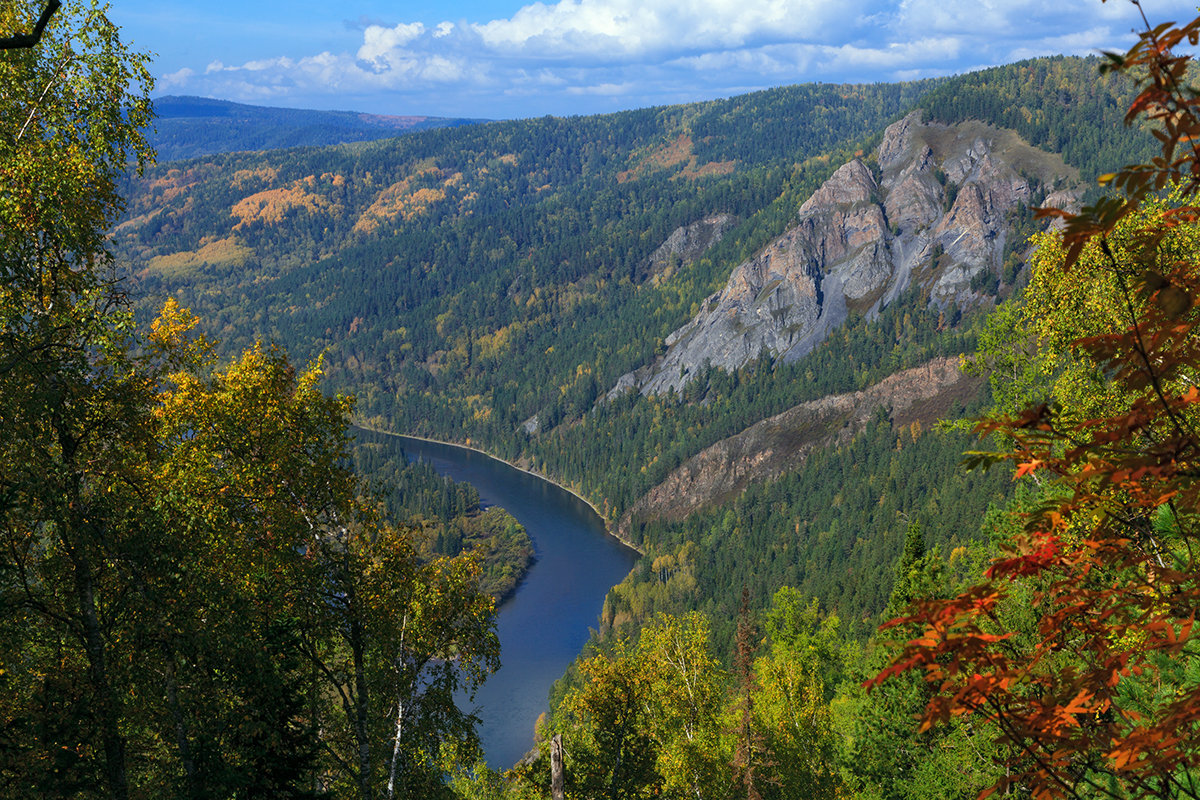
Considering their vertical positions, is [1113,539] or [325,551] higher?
[1113,539]

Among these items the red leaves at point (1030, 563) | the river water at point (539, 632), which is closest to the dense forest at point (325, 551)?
the red leaves at point (1030, 563)

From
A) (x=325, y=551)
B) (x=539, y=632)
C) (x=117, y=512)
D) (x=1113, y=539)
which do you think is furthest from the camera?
(x=539, y=632)

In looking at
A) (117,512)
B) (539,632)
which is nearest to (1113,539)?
(117,512)

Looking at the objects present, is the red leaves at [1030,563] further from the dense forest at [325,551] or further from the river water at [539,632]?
the river water at [539,632]

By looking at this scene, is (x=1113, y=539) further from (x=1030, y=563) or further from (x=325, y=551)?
(x=325, y=551)

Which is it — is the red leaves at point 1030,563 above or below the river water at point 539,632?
above

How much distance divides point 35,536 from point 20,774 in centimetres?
401

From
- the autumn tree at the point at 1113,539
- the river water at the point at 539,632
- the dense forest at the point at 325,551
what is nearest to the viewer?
the autumn tree at the point at 1113,539

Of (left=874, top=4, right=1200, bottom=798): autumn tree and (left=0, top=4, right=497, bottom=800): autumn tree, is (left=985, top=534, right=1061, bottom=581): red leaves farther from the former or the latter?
(left=0, top=4, right=497, bottom=800): autumn tree

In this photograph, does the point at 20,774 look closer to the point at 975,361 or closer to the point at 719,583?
the point at 975,361

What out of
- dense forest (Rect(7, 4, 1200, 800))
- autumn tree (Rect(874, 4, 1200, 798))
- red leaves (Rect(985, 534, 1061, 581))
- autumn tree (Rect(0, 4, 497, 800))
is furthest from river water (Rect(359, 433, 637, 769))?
red leaves (Rect(985, 534, 1061, 581))

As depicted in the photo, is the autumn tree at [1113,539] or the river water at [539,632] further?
the river water at [539,632]

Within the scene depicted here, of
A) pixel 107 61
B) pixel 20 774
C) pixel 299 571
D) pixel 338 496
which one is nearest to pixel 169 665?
pixel 20 774

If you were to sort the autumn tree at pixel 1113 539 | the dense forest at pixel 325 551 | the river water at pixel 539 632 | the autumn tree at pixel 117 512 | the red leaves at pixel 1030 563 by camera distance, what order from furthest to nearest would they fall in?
the river water at pixel 539 632, the autumn tree at pixel 117 512, the red leaves at pixel 1030 563, the dense forest at pixel 325 551, the autumn tree at pixel 1113 539
